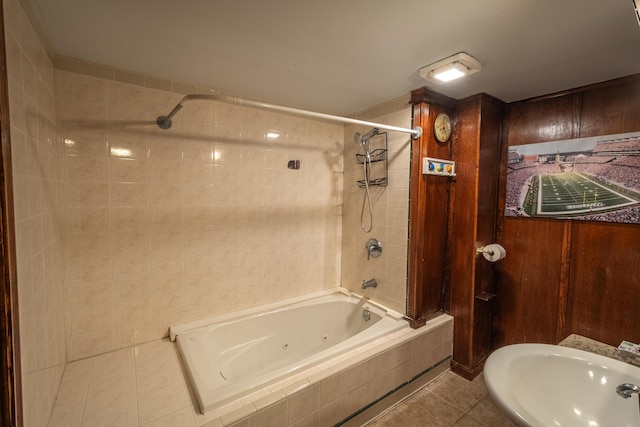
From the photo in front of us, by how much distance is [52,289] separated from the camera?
130 centimetres

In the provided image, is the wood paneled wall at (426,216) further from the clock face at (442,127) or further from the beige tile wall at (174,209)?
Result: the beige tile wall at (174,209)

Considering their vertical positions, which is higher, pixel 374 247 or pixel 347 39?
pixel 347 39

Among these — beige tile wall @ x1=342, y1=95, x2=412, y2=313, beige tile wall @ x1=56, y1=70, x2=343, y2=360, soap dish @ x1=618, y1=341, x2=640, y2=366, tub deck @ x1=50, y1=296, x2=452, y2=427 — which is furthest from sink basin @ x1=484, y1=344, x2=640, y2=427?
beige tile wall @ x1=56, y1=70, x2=343, y2=360

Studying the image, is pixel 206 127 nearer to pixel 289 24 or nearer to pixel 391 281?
pixel 289 24

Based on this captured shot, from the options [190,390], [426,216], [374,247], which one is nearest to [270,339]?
[190,390]

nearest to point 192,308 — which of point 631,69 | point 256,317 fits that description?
point 256,317

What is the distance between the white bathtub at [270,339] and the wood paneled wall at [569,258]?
3.25ft

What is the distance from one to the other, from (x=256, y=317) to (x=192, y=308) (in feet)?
1.54

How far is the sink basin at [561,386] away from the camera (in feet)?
2.73

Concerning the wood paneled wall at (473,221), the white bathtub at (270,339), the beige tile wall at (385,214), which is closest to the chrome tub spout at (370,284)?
the beige tile wall at (385,214)

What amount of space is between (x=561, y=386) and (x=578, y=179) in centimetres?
147

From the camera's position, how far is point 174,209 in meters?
1.85

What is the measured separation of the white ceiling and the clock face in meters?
0.25

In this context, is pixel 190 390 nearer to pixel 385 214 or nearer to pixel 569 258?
pixel 385 214
